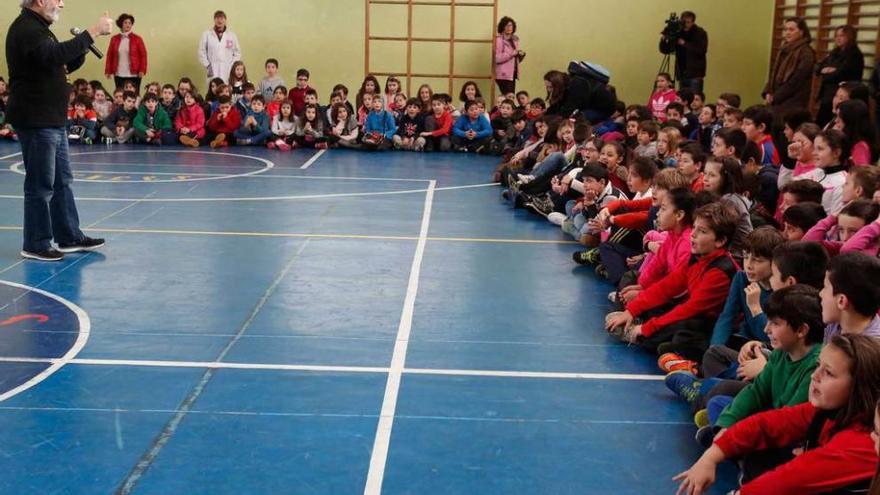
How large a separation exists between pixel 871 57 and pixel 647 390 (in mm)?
9736

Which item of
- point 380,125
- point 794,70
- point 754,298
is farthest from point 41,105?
point 794,70

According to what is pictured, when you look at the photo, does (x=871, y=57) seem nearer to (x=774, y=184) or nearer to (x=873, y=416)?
(x=774, y=184)

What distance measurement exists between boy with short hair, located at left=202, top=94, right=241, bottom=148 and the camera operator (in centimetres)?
655

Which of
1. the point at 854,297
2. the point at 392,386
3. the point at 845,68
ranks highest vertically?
the point at 845,68

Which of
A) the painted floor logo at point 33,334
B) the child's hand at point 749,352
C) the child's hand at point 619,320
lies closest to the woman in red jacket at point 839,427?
the child's hand at point 749,352

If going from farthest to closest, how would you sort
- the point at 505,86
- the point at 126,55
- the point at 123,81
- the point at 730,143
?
the point at 505,86 < the point at 123,81 < the point at 126,55 < the point at 730,143

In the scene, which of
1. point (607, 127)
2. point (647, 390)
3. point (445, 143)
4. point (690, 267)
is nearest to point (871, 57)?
point (607, 127)

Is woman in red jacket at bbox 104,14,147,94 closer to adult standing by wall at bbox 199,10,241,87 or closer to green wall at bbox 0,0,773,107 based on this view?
green wall at bbox 0,0,773,107

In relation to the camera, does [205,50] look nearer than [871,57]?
No

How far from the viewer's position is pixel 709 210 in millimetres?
5332

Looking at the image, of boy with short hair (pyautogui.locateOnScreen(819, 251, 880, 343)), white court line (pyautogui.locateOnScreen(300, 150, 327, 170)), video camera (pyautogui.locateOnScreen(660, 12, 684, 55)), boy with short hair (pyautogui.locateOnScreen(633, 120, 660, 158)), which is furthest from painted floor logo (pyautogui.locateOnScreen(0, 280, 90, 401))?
video camera (pyautogui.locateOnScreen(660, 12, 684, 55))

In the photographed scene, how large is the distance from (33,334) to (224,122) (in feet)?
32.8

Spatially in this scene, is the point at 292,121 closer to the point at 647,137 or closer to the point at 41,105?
the point at 647,137

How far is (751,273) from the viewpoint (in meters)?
4.81
